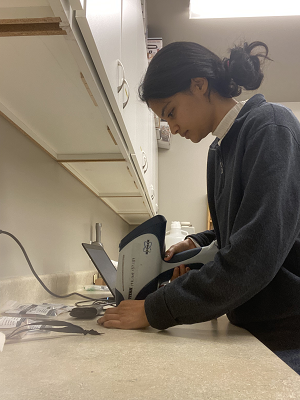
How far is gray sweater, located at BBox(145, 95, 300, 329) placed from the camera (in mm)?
560

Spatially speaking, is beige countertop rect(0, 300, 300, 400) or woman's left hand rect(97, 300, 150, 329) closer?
beige countertop rect(0, 300, 300, 400)

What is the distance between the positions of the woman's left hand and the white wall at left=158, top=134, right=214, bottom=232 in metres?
2.31

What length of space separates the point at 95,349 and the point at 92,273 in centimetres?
136

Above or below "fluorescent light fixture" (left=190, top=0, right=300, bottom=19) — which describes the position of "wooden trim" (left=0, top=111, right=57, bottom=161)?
below

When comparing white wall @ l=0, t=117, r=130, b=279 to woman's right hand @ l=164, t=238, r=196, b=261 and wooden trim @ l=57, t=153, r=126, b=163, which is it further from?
woman's right hand @ l=164, t=238, r=196, b=261

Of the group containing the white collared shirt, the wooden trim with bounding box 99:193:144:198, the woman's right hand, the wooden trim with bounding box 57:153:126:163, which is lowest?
the woman's right hand

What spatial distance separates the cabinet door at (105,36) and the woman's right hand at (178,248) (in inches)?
16.9

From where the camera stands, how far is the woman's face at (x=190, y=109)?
2.77 ft

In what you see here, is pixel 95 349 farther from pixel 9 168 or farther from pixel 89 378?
pixel 9 168

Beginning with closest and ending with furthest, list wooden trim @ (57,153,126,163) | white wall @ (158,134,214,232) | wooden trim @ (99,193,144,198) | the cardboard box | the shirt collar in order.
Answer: the shirt collar
wooden trim @ (57,153,126,163)
wooden trim @ (99,193,144,198)
the cardboard box
white wall @ (158,134,214,232)

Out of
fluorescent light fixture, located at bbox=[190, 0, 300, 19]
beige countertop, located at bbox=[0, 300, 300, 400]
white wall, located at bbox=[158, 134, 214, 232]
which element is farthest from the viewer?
white wall, located at bbox=[158, 134, 214, 232]

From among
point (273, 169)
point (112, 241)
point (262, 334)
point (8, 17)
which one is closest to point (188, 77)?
point (273, 169)

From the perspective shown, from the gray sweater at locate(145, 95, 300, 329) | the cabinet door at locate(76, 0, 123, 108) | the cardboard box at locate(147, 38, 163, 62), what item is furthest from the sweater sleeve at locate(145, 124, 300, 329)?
the cardboard box at locate(147, 38, 163, 62)

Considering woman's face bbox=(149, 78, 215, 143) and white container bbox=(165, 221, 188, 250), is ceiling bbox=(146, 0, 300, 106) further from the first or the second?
woman's face bbox=(149, 78, 215, 143)
